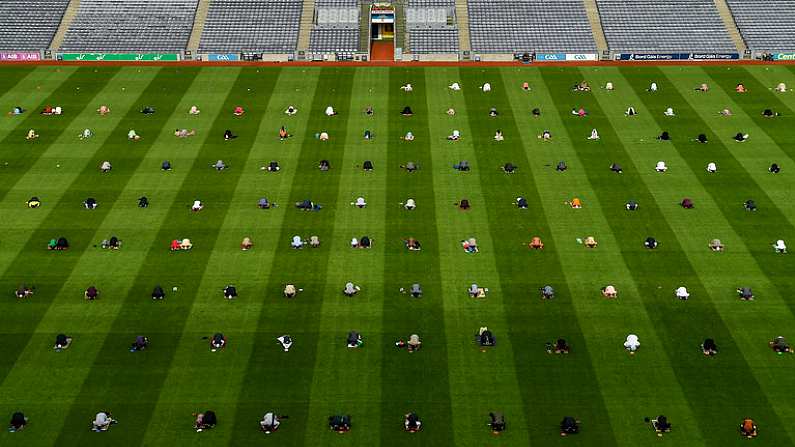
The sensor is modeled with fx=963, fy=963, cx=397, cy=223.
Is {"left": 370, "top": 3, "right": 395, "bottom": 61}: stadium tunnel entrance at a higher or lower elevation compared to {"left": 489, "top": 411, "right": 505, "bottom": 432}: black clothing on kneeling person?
higher

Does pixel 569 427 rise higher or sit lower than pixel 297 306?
lower

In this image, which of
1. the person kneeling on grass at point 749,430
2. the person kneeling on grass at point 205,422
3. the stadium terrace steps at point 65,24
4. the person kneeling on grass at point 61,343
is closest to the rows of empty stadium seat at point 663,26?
the stadium terrace steps at point 65,24

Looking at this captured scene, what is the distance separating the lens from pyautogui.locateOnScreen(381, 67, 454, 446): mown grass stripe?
64.2m

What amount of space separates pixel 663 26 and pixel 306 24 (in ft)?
179

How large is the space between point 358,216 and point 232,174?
55.3ft

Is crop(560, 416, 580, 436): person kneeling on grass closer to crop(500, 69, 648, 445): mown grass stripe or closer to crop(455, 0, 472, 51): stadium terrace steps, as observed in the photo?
crop(500, 69, 648, 445): mown grass stripe

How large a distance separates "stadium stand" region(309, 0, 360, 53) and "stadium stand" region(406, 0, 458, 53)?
8.35 metres

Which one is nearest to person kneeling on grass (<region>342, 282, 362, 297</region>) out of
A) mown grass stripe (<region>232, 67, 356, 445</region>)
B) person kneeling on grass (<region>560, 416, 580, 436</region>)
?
mown grass stripe (<region>232, 67, 356, 445</region>)

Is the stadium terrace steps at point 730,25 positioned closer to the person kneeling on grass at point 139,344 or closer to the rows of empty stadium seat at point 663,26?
the rows of empty stadium seat at point 663,26

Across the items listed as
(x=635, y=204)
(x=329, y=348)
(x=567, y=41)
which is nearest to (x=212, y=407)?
(x=329, y=348)

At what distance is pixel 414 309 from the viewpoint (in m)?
76.0

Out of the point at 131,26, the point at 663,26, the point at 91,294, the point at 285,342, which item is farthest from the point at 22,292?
the point at 663,26

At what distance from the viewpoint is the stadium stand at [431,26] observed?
141 metres

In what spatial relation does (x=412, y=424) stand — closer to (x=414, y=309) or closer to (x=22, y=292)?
(x=414, y=309)
